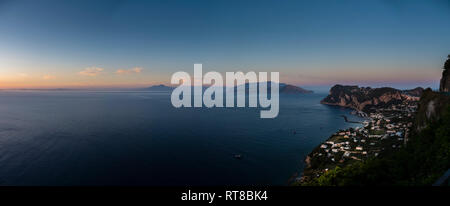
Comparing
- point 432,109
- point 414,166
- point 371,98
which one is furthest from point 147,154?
point 371,98

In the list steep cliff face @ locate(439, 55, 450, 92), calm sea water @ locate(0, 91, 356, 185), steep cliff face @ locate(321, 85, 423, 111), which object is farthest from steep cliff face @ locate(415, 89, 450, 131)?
steep cliff face @ locate(321, 85, 423, 111)

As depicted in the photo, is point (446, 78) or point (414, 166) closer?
point (414, 166)

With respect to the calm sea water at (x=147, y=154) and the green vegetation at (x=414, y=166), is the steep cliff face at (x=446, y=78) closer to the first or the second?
the green vegetation at (x=414, y=166)

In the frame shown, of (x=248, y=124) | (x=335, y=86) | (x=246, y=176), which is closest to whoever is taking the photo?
(x=246, y=176)

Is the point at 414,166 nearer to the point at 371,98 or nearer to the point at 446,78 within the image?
the point at 446,78

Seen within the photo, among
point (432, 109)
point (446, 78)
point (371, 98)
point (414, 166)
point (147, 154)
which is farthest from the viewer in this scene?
point (371, 98)

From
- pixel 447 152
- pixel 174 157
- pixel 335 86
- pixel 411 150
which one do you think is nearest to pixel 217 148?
pixel 174 157

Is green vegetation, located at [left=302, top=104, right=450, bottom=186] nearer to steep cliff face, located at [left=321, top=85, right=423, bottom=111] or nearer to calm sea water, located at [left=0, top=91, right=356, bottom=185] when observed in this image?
calm sea water, located at [left=0, top=91, right=356, bottom=185]

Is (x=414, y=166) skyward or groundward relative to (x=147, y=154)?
skyward

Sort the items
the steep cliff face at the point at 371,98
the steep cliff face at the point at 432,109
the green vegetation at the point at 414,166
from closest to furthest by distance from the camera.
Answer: the green vegetation at the point at 414,166
the steep cliff face at the point at 432,109
the steep cliff face at the point at 371,98

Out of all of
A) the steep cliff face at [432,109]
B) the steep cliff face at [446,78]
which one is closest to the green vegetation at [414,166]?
the steep cliff face at [432,109]
